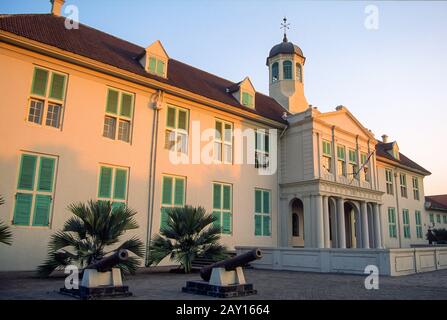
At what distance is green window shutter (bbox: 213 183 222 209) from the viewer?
1858cm

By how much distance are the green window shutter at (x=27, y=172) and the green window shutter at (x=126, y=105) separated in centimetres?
441

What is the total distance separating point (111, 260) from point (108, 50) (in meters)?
13.4

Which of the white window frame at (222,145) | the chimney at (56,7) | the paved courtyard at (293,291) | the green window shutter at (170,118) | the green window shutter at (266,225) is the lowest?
the paved courtyard at (293,291)

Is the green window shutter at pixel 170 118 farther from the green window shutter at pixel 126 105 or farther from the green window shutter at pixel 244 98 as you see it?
the green window shutter at pixel 244 98

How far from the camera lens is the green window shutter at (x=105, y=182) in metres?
14.6

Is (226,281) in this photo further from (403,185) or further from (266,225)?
(403,185)

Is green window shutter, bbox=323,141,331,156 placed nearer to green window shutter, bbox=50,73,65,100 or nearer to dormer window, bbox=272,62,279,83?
dormer window, bbox=272,62,279,83

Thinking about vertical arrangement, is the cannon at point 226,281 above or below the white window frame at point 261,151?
below

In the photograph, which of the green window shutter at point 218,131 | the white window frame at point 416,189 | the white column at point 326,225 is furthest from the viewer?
the white window frame at point 416,189

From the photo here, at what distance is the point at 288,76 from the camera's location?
2941 cm

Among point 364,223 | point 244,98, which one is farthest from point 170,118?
point 364,223

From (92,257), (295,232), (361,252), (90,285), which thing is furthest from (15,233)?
(295,232)

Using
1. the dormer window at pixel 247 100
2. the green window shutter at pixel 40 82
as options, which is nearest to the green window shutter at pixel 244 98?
the dormer window at pixel 247 100

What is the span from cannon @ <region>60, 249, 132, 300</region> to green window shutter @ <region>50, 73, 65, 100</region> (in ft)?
29.5
